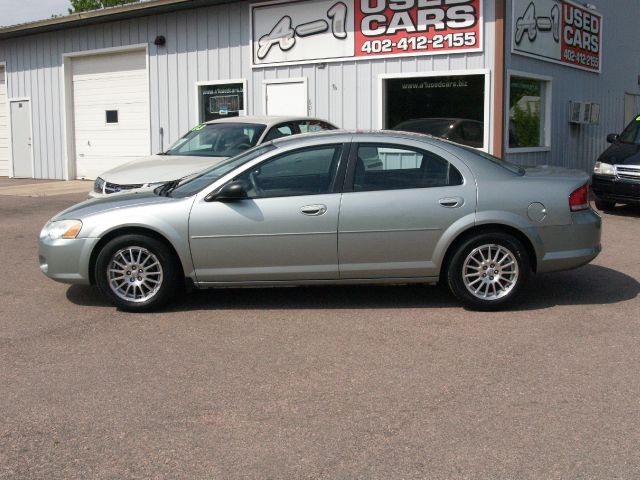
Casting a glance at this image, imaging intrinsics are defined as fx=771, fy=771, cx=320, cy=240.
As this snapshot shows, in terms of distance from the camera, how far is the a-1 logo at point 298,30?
14.9 meters

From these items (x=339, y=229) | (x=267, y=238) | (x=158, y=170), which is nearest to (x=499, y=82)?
(x=158, y=170)

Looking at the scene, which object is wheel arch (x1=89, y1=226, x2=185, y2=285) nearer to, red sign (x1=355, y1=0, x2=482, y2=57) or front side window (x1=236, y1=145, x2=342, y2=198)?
front side window (x1=236, y1=145, x2=342, y2=198)

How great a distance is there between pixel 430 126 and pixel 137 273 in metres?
8.87

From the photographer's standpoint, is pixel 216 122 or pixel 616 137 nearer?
pixel 216 122

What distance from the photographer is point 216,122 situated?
36.8ft

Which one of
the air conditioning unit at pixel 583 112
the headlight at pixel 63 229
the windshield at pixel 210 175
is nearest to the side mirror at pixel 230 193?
the windshield at pixel 210 175

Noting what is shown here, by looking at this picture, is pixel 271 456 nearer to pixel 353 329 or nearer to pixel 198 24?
pixel 353 329

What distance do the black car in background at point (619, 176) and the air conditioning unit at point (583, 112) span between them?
375cm

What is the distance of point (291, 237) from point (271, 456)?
2795 millimetres

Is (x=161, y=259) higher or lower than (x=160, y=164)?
lower

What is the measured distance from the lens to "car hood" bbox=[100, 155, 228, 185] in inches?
358

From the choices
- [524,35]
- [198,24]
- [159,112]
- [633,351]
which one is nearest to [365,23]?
[524,35]

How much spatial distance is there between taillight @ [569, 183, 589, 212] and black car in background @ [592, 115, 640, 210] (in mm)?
6059

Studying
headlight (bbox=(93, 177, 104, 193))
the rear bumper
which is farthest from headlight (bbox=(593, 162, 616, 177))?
headlight (bbox=(93, 177, 104, 193))
